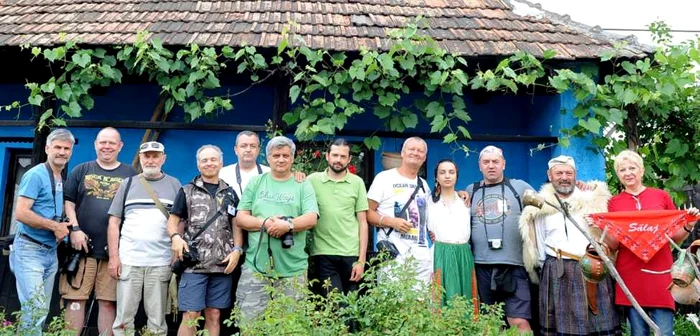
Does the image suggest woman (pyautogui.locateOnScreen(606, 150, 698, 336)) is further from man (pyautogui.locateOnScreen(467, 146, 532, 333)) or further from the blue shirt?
the blue shirt

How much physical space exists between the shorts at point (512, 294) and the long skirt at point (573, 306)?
0.15 meters

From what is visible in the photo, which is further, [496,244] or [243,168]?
[243,168]

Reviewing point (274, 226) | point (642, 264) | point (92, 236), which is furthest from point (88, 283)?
point (642, 264)

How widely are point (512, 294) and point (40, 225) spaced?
3710mm

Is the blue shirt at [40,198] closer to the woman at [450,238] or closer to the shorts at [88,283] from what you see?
the shorts at [88,283]

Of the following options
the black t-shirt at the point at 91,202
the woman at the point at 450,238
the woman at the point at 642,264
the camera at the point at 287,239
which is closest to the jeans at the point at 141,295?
the black t-shirt at the point at 91,202

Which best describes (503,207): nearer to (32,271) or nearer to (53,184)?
(53,184)

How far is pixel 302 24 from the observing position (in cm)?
606

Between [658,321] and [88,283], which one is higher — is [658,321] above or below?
below

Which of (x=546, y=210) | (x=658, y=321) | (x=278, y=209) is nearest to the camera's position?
(x=658, y=321)

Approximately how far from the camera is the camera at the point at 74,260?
4418 mm

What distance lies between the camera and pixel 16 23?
20.4ft

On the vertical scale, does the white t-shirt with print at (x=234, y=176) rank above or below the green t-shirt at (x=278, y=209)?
above

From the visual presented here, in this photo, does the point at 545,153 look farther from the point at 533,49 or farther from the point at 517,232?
the point at 517,232
